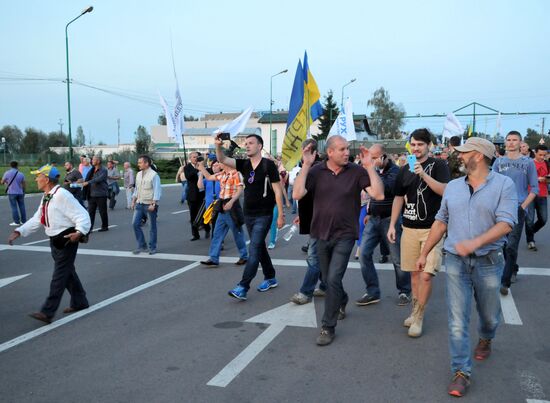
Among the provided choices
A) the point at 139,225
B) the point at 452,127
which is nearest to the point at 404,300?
the point at 139,225

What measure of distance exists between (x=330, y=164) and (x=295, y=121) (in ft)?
9.78

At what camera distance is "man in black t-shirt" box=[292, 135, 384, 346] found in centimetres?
480

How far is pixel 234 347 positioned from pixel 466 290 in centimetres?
212

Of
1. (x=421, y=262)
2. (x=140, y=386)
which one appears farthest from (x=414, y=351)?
(x=140, y=386)

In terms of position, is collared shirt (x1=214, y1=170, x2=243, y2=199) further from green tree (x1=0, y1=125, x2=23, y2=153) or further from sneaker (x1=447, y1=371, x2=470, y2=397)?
green tree (x1=0, y1=125, x2=23, y2=153)

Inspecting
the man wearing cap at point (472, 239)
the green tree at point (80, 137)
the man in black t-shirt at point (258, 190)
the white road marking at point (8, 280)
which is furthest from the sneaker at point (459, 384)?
the green tree at point (80, 137)

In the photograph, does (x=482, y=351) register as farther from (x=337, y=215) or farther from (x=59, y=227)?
(x=59, y=227)

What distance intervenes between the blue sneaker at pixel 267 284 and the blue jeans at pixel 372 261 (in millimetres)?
1358

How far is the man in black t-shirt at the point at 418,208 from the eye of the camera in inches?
192

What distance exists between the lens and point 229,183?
27.0ft

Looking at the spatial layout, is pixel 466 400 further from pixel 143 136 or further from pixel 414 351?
pixel 143 136

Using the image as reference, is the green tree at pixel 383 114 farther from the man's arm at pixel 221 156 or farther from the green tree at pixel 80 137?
the man's arm at pixel 221 156

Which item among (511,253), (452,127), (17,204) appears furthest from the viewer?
(452,127)

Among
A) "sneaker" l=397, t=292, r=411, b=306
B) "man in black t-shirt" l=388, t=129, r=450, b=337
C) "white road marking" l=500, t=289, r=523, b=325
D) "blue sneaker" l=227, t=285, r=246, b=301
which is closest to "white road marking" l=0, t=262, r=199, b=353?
"blue sneaker" l=227, t=285, r=246, b=301
